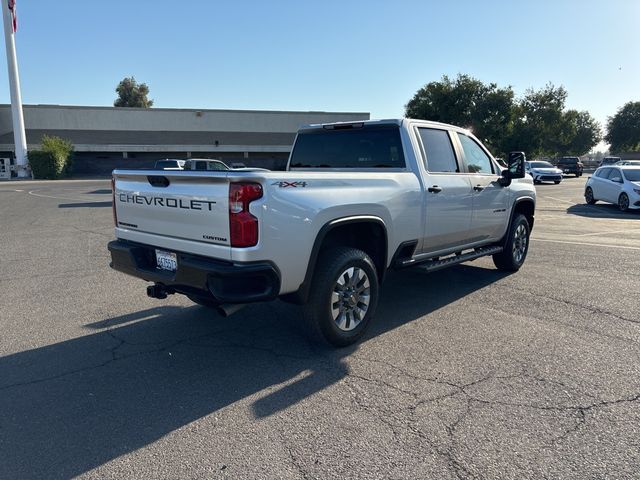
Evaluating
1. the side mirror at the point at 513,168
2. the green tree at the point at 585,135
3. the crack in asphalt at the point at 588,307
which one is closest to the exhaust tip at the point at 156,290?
the crack in asphalt at the point at 588,307

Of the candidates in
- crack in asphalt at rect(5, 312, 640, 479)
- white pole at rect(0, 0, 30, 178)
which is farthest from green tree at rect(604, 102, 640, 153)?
crack in asphalt at rect(5, 312, 640, 479)

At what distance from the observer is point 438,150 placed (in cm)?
552

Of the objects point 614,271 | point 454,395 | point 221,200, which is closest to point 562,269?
point 614,271

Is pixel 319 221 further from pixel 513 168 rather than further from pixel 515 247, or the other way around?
pixel 515 247

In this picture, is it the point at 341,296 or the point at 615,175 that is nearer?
the point at 341,296

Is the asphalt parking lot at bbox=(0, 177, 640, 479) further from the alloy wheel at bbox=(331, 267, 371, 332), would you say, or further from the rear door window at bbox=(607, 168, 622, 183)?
the rear door window at bbox=(607, 168, 622, 183)

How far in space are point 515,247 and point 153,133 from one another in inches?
1978

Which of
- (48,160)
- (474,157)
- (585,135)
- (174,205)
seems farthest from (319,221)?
(585,135)

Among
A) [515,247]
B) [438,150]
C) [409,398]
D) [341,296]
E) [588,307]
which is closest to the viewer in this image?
[409,398]

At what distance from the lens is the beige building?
49.1 meters

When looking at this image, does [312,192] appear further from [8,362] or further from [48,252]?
[48,252]

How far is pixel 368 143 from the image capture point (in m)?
5.39

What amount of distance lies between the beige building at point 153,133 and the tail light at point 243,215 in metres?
45.6

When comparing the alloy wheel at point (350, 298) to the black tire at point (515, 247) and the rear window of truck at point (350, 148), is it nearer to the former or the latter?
the rear window of truck at point (350, 148)
